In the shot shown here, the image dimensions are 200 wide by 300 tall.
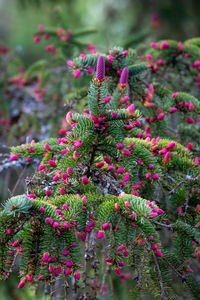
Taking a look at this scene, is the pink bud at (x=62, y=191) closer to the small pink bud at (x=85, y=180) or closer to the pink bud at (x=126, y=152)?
Result: the small pink bud at (x=85, y=180)

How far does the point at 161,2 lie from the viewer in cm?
451

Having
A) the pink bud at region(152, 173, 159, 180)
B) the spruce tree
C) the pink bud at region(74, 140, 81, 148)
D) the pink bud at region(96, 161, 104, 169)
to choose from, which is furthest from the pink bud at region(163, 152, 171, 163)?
the pink bud at region(74, 140, 81, 148)

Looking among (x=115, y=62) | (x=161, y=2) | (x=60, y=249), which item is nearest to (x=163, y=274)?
(x=60, y=249)

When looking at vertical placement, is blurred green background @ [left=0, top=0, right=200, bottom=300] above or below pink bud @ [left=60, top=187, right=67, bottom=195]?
above

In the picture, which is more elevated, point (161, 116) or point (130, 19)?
point (130, 19)

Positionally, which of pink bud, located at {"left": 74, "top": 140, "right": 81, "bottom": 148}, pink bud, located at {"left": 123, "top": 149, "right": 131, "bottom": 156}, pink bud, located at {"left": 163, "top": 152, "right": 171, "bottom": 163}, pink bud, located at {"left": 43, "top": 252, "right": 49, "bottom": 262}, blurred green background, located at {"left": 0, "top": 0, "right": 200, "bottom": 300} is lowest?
pink bud, located at {"left": 43, "top": 252, "right": 49, "bottom": 262}

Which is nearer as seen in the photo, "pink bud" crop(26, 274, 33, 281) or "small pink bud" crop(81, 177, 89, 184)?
"pink bud" crop(26, 274, 33, 281)

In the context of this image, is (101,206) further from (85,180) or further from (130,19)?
(130,19)

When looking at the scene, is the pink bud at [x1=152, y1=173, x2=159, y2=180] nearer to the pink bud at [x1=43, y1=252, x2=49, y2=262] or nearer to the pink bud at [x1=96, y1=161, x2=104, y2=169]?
the pink bud at [x1=96, y1=161, x2=104, y2=169]

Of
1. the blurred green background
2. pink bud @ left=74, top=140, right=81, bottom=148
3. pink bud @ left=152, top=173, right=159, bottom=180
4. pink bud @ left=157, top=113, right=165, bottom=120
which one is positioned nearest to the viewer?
pink bud @ left=74, top=140, right=81, bottom=148

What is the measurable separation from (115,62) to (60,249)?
3.62 feet

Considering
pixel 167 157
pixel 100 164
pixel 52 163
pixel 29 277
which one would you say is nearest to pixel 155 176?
pixel 167 157

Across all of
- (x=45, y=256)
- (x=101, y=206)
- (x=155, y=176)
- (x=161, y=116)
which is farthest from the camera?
(x=161, y=116)

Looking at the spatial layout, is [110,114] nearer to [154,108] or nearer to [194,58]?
[154,108]
